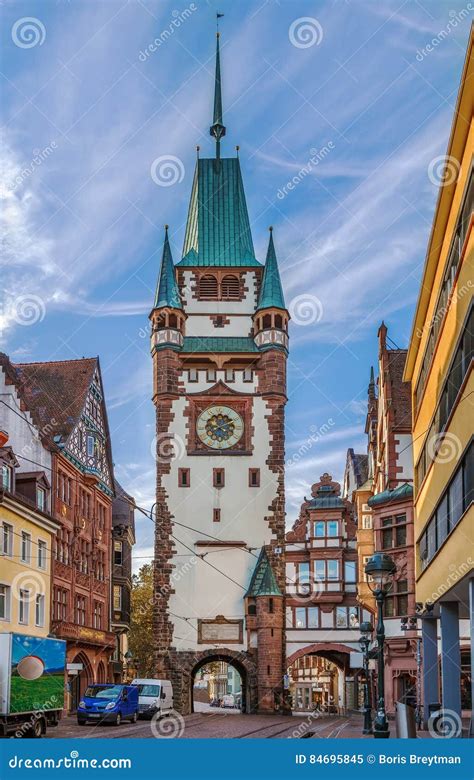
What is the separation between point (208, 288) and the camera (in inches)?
2397

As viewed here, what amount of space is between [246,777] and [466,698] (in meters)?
30.4

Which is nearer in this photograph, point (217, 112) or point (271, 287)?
point (271, 287)

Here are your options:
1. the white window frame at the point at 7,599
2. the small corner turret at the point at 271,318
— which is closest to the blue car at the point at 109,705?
the white window frame at the point at 7,599

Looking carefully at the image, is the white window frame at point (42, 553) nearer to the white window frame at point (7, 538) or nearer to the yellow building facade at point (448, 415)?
the white window frame at point (7, 538)

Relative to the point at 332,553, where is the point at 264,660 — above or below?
below

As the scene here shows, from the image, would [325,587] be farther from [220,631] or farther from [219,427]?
[219,427]

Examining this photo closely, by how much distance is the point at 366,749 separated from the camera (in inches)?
588

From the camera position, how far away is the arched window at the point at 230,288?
60.6 meters

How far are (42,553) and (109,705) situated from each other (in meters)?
11.5

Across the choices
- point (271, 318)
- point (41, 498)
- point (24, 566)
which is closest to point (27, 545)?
point (24, 566)

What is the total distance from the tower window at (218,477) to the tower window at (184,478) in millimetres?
1215

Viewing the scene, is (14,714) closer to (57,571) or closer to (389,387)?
(57,571)

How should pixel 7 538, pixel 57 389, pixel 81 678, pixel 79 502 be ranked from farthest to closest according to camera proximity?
1. pixel 57 389
2. pixel 81 678
3. pixel 79 502
4. pixel 7 538

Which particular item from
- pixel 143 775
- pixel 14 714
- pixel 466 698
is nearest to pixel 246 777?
pixel 143 775
